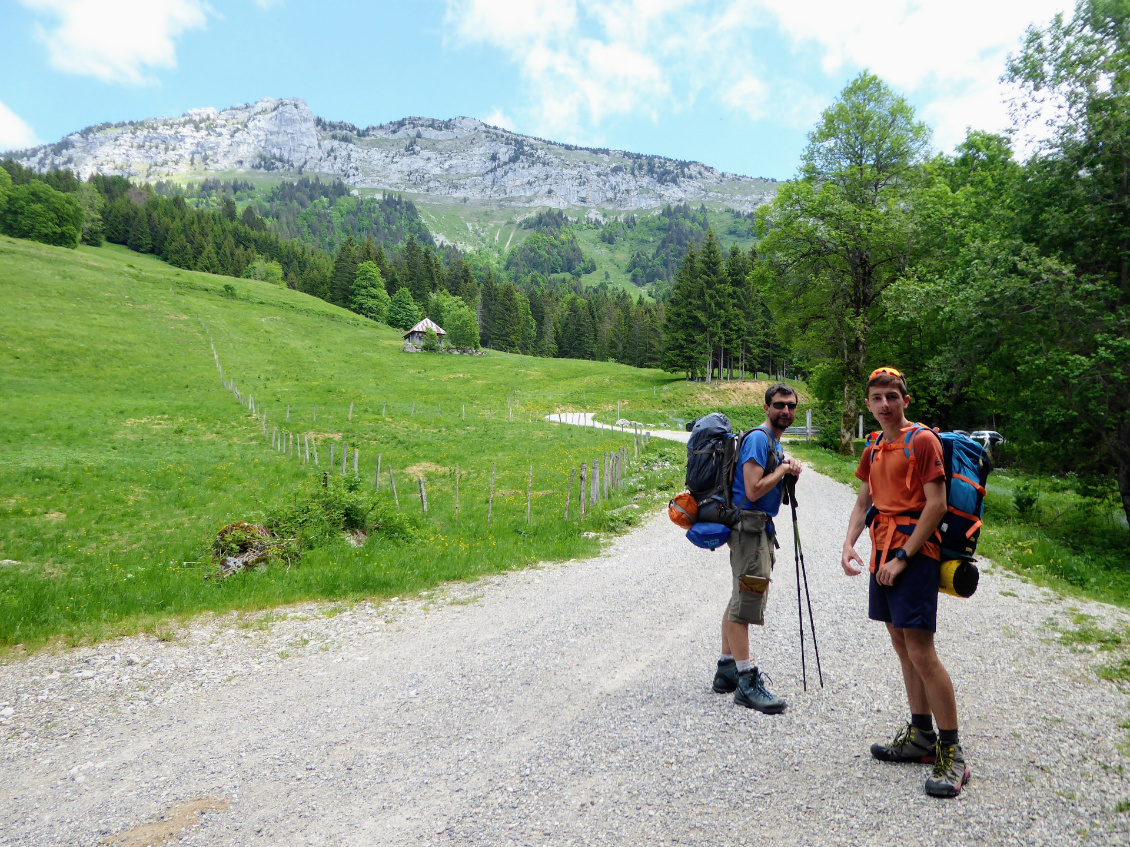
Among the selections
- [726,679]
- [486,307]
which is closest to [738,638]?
[726,679]

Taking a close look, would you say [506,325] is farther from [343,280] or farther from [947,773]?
[947,773]

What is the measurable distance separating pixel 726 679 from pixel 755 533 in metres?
1.50

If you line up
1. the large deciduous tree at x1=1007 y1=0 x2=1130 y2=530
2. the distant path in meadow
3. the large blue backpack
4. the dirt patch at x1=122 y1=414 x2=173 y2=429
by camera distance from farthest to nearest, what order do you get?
1. the distant path in meadow
2. the dirt patch at x1=122 y1=414 x2=173 y2=429
3. the large deciduous tree at x1=1007 y1=0 x2=1130 y2=530
4. the large blue backpack

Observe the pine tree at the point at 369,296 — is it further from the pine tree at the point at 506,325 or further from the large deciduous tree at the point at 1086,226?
the large deciduous tree at the point at 1086,226

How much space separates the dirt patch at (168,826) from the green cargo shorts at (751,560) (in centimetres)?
428

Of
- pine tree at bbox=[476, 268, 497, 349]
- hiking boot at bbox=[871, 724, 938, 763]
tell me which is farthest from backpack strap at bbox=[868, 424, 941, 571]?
pine tree at bbox=[476, 268, 497, 349]

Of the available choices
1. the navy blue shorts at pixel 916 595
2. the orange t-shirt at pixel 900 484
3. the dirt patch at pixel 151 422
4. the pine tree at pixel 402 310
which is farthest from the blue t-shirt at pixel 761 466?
the pine tree at pixel 402 310

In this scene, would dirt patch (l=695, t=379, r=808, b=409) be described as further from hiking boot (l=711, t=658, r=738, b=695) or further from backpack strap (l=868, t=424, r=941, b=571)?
backpack strap (l=868, t=424, r=941, b=571)

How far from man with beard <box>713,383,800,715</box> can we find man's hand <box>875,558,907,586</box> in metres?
1.01

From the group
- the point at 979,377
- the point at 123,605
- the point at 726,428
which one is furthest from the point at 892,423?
the point at 979,377

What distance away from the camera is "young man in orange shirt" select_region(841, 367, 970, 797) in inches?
148

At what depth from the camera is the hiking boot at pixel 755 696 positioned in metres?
4.81

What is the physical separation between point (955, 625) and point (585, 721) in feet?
17.1

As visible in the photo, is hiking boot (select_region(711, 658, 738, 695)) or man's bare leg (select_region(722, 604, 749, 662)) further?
hiking boot (select_region(711, 658, 738, 695))
